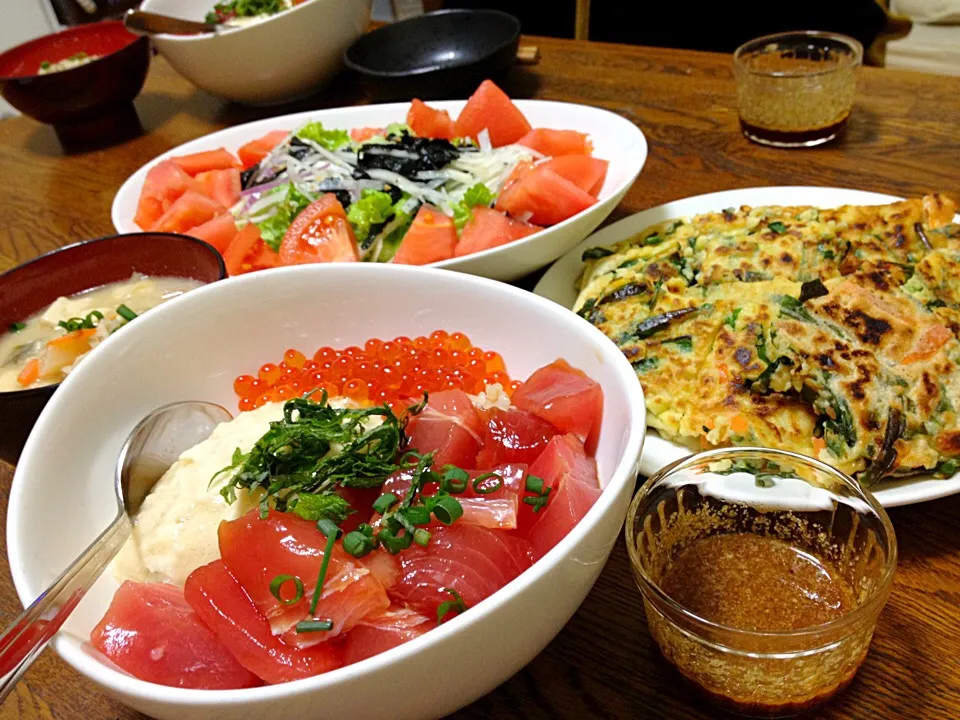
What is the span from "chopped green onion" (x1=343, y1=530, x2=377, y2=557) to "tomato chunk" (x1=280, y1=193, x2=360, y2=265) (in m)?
1.01

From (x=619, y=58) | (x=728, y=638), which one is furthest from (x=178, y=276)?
(x=619, y=58)

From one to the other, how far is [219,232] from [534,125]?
0.96 meters

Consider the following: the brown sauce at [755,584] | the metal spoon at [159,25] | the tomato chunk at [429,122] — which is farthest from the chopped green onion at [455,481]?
the metal spoon at [159,25]

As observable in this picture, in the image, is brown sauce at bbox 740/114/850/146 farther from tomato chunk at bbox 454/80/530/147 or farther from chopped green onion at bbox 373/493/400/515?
chopped green onion at bbox 373/493/400/515

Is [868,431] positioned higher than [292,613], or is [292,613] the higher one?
[292,613]

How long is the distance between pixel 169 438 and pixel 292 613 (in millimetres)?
510

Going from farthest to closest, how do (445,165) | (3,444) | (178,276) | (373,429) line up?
(445,165)
(178,276)
(3,444)
(373,429)

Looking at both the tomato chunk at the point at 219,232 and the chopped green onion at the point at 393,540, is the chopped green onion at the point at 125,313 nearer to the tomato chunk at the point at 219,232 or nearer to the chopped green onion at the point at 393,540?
the tomato chunk at the point at 219,232

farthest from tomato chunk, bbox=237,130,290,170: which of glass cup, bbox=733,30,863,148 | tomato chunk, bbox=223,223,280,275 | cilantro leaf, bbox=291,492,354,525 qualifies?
cilantro leaf, bbox=291,492,354,525

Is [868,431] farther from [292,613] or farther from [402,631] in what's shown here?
[292,613]

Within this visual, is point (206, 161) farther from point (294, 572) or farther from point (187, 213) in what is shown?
point (294, 572)

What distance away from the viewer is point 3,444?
48.9 inches

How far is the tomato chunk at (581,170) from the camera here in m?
1.89

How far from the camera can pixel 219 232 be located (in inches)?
77.6
